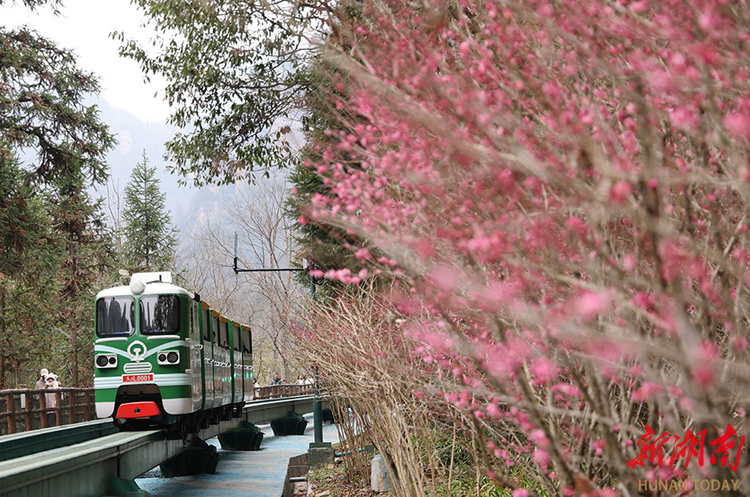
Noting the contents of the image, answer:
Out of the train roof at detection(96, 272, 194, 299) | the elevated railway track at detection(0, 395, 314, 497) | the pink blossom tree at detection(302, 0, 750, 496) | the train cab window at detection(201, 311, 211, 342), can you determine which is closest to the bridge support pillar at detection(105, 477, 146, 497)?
the elevated railway track at detection(0, 395, 314, 497)

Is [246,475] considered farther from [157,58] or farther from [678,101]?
[678,101]

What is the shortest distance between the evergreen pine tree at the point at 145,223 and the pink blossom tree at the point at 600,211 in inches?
1742

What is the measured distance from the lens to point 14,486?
7.56 meters

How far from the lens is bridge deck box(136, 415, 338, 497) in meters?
18.0

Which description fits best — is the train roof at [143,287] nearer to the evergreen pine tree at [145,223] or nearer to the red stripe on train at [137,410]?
the red stripe on train at [137,410]

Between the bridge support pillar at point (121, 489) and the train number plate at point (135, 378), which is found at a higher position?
the train number plate at point (135, 378)

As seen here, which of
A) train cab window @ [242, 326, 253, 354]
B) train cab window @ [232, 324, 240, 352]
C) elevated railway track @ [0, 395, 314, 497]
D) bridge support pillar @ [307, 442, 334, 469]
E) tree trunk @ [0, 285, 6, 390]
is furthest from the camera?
tree trunk @ [0, 285, 6, 390]

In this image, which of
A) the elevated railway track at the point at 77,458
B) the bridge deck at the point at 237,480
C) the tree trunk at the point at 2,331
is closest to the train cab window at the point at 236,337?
the elevated railway track at the point at 77,458

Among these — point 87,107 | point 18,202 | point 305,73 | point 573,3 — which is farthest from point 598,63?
point 87,107

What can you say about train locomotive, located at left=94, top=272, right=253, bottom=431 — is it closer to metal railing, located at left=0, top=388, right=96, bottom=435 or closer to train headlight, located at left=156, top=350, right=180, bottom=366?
train headlight, located at left=156, top=350, right=180, bottom=366

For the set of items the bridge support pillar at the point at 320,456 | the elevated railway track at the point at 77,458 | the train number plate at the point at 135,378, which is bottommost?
the bridge support pillar at the point at 320,456

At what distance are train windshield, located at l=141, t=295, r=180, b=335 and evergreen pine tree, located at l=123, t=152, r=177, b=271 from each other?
110ft

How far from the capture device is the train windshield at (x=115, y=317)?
45.8 ft

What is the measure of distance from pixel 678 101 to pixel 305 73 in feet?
36.6
